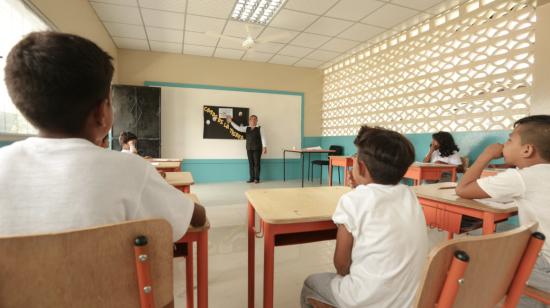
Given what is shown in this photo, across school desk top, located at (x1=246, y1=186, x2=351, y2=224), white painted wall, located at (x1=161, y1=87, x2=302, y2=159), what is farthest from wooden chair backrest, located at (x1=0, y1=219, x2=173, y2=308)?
white painted wall, located at (x1=161, y1=87, x2=302, y2=159)

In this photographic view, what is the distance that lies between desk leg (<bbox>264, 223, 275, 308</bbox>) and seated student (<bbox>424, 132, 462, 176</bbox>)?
2.88 m

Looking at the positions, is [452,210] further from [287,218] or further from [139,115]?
[139,115]

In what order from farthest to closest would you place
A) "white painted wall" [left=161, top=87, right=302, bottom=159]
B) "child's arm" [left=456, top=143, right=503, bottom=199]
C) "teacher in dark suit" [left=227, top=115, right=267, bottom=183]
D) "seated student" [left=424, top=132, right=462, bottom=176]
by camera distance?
"teacher in dark suit" [left=227, top=115, right=267, bottom=183] → "white painted wall" [left=161, top=87, right=302, bottom=159] → "seated student" [left=424, top=132, right=462, bottom=176] → "child's arm" [left=456, top=143, right=503, bottom=199]

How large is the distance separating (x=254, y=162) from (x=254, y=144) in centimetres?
40

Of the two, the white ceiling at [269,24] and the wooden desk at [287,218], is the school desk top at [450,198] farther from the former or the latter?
the white ceiling at [269,24]

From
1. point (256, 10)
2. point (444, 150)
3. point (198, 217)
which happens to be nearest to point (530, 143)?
point (198, 217)

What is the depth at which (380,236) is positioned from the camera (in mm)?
709

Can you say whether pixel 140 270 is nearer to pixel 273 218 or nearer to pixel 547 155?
pixel 273 218

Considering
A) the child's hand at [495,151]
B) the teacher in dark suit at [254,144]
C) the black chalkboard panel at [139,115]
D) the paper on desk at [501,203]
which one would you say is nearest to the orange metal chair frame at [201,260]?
the paper on desk at [501,203]

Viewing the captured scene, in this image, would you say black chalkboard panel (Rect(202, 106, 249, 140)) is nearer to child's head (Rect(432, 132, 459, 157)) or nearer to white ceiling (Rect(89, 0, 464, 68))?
white ceiling (Rect(89, 0, 464, 68))

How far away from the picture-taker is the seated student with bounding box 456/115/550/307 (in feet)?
3.19

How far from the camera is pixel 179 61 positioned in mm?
5109

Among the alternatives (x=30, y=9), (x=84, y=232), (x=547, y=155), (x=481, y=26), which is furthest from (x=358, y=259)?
(x=481, y=26)

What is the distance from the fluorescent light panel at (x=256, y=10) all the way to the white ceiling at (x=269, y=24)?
0.08 m
